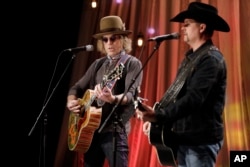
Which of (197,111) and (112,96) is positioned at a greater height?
(112,96)

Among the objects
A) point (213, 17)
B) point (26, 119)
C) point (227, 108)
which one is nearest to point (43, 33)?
point (26, 119)

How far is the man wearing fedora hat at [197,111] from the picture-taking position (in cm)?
252

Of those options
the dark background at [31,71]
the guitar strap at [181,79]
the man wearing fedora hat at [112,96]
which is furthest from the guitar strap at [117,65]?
the dark background at [31,71]

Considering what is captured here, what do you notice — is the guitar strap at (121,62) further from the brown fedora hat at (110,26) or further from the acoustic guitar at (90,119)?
the brown fedora hat at (110,26)

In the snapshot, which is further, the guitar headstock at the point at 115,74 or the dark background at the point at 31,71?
the dark background at the point at 31,71

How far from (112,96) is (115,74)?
1.00 ft

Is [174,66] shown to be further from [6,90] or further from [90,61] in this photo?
[6,90]

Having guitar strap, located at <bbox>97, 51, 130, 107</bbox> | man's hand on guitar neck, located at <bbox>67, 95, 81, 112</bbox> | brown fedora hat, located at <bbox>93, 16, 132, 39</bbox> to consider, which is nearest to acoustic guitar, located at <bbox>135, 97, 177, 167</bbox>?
guitar strap, located at <bbox>97, 51, 130, 107</bbox>

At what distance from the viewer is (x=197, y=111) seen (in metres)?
2.56

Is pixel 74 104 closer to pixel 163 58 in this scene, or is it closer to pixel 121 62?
pixel 121 62

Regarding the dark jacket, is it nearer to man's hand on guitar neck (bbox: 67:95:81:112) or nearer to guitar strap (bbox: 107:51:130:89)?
guitar strap (bbox: 107:51:130:89)

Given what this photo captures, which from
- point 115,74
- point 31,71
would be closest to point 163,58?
point 115,74

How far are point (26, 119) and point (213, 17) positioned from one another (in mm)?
3175

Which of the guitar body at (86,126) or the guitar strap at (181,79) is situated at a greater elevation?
the guitar strap at (181,79)
